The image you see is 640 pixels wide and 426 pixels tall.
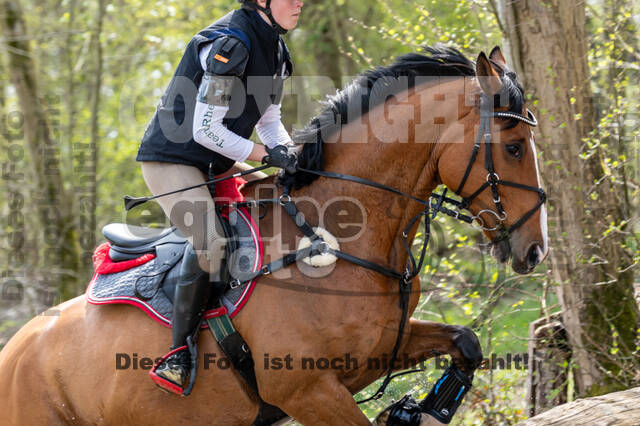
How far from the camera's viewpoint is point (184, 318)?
360cm

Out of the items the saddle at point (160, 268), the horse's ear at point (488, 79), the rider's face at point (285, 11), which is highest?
the rider's face at point (285, 11)

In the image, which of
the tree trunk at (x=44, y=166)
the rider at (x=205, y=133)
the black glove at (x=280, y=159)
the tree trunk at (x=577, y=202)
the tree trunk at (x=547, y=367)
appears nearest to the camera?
the rider at (x=205, y=133)

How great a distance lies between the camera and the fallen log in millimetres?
3664

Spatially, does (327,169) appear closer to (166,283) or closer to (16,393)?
(166,283)

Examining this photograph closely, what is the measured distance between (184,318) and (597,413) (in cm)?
239

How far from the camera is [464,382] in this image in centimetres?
380

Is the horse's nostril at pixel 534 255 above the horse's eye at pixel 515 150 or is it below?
below

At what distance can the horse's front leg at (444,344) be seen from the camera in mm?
3795

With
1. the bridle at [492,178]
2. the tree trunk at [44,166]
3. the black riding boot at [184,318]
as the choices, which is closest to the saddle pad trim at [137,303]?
the black riding boot at [184,318]

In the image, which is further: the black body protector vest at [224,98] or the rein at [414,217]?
the black body protector vest at [224,98]

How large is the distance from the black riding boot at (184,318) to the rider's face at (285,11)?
1.36m

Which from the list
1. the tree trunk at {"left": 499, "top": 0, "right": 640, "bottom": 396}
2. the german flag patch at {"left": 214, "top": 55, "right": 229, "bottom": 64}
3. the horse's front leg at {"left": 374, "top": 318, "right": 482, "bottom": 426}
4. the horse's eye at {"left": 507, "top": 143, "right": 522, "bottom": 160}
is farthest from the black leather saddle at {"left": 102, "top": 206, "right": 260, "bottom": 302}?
the tree trunk at {"left": 499, "top": 0, "right": 640, "bottom": 396}

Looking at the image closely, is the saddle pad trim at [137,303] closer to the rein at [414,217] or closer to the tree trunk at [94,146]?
the rein at [414,217]

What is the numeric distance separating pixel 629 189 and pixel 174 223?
14.0ft
